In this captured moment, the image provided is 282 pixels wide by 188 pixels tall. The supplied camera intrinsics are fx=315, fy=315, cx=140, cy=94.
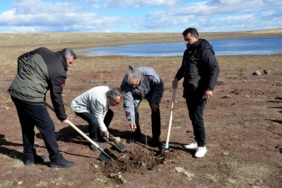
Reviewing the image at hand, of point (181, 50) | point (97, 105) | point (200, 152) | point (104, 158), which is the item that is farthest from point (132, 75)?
point (181, 50)

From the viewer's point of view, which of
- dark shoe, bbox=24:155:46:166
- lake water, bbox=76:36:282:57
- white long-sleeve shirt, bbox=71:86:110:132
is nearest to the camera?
dark shoe, bbox=24:155:46:166

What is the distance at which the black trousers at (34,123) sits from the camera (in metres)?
4.58

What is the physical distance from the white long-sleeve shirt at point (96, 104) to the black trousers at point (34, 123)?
2.79 ft

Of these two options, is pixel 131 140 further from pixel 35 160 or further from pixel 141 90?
pixel 35 160

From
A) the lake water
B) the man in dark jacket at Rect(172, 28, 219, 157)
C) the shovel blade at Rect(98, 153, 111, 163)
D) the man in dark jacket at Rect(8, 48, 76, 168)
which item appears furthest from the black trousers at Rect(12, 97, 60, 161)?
the lake water

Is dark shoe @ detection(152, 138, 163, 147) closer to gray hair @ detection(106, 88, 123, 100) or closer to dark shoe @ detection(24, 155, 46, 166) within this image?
gray hair @ detection(106, 88, 123, 100)

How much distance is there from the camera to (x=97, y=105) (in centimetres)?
538

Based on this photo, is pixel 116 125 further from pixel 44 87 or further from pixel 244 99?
pixel 244 99

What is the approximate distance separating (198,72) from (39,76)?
239 cm

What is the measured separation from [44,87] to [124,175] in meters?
1.81

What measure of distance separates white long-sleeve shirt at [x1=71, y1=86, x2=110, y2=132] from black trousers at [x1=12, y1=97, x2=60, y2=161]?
2.79 feet

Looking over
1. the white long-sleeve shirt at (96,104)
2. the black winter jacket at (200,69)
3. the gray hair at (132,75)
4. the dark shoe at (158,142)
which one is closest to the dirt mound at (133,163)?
the dark shoe at (158,142)

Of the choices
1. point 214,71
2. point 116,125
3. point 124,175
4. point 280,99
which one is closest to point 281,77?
point 280,99

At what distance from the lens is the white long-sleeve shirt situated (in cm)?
534
